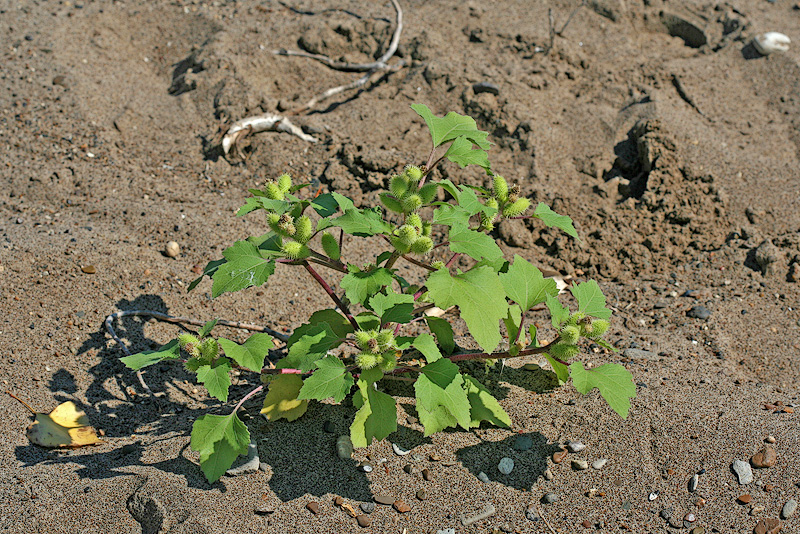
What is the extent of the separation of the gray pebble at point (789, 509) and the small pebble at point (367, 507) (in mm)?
1535

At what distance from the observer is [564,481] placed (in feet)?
8.51

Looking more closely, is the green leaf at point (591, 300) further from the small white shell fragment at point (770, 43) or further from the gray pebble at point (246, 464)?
the small white shell fragment at point (770, 43)

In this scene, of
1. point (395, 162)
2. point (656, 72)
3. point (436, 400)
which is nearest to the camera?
point (436, 400)

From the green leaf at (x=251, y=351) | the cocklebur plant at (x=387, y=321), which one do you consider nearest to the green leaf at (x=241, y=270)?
the cocklebur plant at (x=387, y=321)

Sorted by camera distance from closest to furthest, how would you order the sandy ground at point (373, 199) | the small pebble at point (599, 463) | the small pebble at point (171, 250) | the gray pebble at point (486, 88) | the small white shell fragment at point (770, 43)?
the sandy ground at point (373, 199) < the small pebble at point (599, 463) < the small pebble at point (171, 250) < the gray pebble at point (486, 88) < the small white shell fragment at point (770, 43)

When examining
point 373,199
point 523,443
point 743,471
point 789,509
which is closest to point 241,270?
point 523,443

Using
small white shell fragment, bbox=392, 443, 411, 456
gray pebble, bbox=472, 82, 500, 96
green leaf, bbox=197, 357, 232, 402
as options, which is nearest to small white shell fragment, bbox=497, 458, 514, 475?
small white shell fragment, bbox=392, 443, 411, 456

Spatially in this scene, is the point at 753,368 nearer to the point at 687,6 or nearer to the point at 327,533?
the point at 327,533

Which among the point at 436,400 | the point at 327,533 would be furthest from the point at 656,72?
the point at 327,533

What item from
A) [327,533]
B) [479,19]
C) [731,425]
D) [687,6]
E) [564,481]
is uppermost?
[687,6]

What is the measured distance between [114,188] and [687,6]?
5178mm

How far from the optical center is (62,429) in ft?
9.11

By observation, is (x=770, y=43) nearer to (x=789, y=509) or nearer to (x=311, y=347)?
(x=789, y=509)

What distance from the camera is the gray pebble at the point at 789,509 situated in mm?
2363
